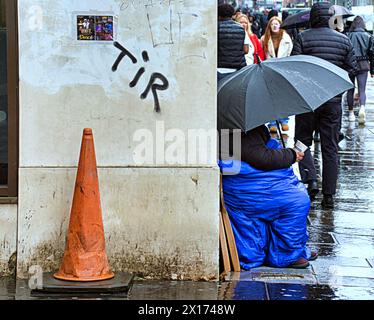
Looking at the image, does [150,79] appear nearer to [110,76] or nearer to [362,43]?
[110,76]

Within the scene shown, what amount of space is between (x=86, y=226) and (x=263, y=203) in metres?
1.47

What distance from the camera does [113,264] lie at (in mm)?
6898

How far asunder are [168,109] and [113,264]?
48.7 inches

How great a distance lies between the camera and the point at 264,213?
7.25 metres

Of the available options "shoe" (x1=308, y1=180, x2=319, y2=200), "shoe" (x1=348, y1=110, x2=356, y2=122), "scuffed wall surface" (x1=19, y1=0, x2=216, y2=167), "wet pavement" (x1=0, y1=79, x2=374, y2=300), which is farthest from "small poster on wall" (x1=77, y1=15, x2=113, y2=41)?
"shoe" (x1=348, y1=110, x2=356, y2=122)

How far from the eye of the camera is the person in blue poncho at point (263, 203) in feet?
23.7

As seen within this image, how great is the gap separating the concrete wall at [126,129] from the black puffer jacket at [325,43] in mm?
3140

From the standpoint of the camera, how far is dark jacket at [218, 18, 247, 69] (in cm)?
1114

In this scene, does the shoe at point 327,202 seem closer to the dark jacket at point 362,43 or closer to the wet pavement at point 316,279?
the wet pavement at point 316,279

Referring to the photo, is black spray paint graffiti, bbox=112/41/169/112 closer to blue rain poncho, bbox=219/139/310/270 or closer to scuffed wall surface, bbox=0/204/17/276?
blue rain poncho, bbox=219/139/310/270

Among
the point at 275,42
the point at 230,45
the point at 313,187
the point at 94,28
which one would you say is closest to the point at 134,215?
the point at 94,28

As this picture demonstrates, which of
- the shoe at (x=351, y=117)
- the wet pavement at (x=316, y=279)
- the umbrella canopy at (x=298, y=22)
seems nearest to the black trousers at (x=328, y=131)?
the wet pavement at (x=316, y=279)
